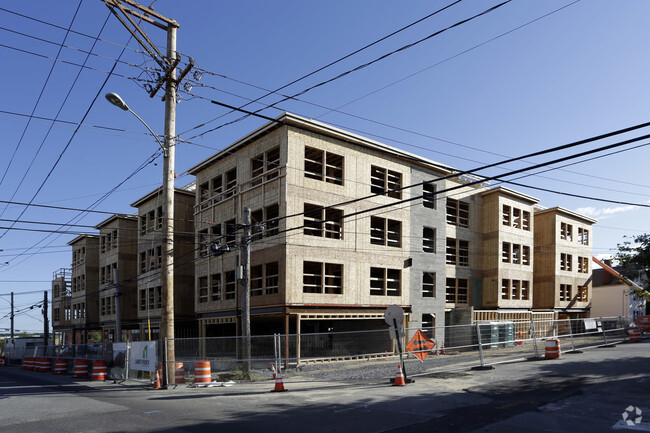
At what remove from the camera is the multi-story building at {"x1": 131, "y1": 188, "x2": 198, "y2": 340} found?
124 ft

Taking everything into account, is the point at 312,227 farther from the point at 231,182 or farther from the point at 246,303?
the point at 231,182

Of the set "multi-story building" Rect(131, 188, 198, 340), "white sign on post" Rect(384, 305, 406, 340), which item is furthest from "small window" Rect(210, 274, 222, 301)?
"white sign on post" Rect(384, 305, 406, 340)

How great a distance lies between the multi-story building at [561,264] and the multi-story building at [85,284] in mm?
43014

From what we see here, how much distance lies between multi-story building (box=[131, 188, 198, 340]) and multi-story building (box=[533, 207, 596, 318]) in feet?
99.8

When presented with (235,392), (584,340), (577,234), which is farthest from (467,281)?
(235,392)

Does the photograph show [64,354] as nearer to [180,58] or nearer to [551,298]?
[180,58]

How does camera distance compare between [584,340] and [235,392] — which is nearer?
[235,392]

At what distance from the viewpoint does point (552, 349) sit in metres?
21.5

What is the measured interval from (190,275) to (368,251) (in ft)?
54.6

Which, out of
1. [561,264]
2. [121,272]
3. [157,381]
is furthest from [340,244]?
[561,264]

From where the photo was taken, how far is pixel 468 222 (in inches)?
1484

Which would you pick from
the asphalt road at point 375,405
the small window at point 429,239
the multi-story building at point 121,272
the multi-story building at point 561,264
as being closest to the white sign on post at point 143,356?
the asphalt road at point 375,405

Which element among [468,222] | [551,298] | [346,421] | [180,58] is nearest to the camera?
[346,421]

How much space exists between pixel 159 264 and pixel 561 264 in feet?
116
